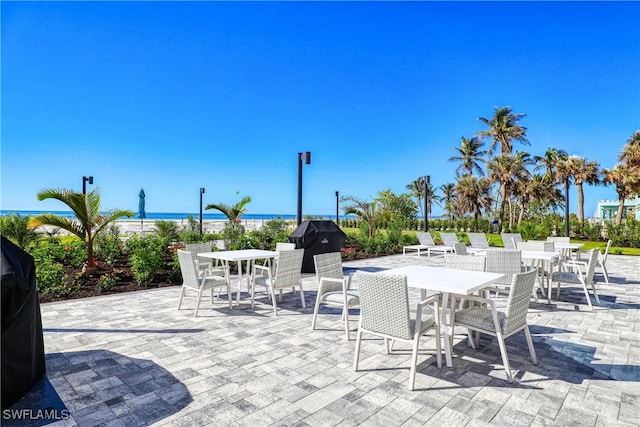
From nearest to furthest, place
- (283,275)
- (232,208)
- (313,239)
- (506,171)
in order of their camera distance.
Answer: (283,275) < (313,239) < (232,208) < (506,171)

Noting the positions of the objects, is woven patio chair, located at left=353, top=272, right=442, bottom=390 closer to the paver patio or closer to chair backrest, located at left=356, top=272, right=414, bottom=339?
chair backrest, located at left=356, top=272, right=414, bottom=339

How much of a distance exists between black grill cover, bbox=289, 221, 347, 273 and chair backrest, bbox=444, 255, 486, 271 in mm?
4517

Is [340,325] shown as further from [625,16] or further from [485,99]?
[485,99]

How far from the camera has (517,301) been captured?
2.99 metres

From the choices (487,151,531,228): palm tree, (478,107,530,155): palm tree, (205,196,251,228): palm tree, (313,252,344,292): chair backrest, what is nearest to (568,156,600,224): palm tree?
(487,151,531,228): palm tree

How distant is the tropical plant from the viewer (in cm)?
841

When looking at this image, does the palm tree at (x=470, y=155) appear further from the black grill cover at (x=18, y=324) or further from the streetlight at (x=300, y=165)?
the black grill cover at (x=18, y=324)

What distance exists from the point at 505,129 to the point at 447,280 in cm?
3073

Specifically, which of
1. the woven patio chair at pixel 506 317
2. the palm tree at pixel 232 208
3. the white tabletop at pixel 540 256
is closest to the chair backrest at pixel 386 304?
the woven patio chair at pixel 506 317

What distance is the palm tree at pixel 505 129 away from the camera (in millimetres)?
29500

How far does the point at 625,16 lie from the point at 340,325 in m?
12.9

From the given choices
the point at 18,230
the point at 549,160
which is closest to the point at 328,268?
→ the point at 18,230

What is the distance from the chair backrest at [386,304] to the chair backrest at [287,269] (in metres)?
2.35

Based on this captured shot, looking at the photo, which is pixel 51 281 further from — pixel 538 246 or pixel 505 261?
pixel 538 246
